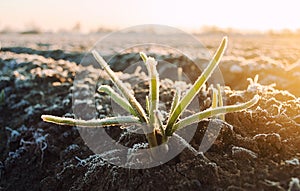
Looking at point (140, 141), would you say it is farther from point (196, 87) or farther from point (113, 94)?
point (196, 87)

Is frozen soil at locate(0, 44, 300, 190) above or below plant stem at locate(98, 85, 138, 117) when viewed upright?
below

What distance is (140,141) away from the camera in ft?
8.95

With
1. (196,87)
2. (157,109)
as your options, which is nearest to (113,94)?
(157,109)

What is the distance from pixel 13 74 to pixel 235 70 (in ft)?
9.34

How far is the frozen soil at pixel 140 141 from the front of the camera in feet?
7.07

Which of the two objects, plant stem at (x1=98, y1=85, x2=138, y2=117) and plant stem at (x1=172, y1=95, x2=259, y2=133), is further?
plant stem at (x1=98, y1=85, x2=138, y2=117)

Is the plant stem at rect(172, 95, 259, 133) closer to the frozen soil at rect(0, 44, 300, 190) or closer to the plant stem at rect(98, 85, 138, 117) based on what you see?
the frozen soil at rect(0, 44, 300, 190)

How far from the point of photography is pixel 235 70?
513 cm

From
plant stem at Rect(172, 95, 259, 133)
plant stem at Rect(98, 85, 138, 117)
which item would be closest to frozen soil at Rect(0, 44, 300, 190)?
plant stem at Rect(172, 95, 259, 133)

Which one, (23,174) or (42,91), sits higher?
(42,91)

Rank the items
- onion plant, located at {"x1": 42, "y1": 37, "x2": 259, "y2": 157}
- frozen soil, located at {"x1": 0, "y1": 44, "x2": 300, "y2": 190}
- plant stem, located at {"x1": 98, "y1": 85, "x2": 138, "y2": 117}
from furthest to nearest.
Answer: plant stem, located at {"x1": 98, "y1": 85, "x2": 138, "y2": 117} < onion plant, located at {"x1": 42, "y1": 37, "x2": 259, "y2": 157} < frozen soil, located at {"x1": 0, "y1": 44, "x2": 300, "y2": 190}

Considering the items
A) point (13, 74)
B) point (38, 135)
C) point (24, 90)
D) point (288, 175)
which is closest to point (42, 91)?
point (24, 90)

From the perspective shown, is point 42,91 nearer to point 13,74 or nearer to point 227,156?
point 13,74

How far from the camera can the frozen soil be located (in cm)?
215
